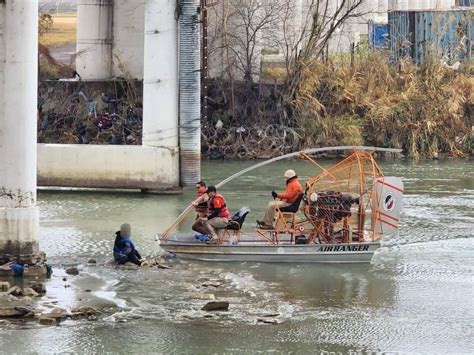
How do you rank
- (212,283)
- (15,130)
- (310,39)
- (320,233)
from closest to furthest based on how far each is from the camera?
1. (212,283)
2. (15,130)
3. (320,233)
4. (310,39)

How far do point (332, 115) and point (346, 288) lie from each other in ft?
85.4

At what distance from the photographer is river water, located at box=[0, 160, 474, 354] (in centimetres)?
1577

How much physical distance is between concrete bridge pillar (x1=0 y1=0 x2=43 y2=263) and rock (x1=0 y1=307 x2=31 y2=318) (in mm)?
2933

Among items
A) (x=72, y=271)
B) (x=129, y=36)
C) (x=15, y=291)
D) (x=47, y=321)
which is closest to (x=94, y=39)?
(x=129, y=36)

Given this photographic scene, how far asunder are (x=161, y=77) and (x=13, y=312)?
51.7 ft

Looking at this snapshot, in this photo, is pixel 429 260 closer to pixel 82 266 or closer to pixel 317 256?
pixel 317 256

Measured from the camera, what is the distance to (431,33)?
49.0 m

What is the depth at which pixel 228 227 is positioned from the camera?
21.6m

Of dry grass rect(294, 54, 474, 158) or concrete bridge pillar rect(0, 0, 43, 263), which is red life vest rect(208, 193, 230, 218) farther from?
dry grass rect(294, 54, 474, 158)

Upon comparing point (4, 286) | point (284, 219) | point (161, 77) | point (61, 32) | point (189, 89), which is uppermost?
point (61, 32)

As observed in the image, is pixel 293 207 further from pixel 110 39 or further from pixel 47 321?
pixel 110 39

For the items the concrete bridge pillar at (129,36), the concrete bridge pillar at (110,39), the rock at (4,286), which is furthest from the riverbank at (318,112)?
the rock at (4,286)

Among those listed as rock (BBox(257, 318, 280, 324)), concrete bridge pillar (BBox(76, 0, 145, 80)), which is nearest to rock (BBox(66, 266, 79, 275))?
rock (BBox(257, 318, 280, 324))

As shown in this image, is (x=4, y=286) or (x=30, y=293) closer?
(x=30, y=293)
